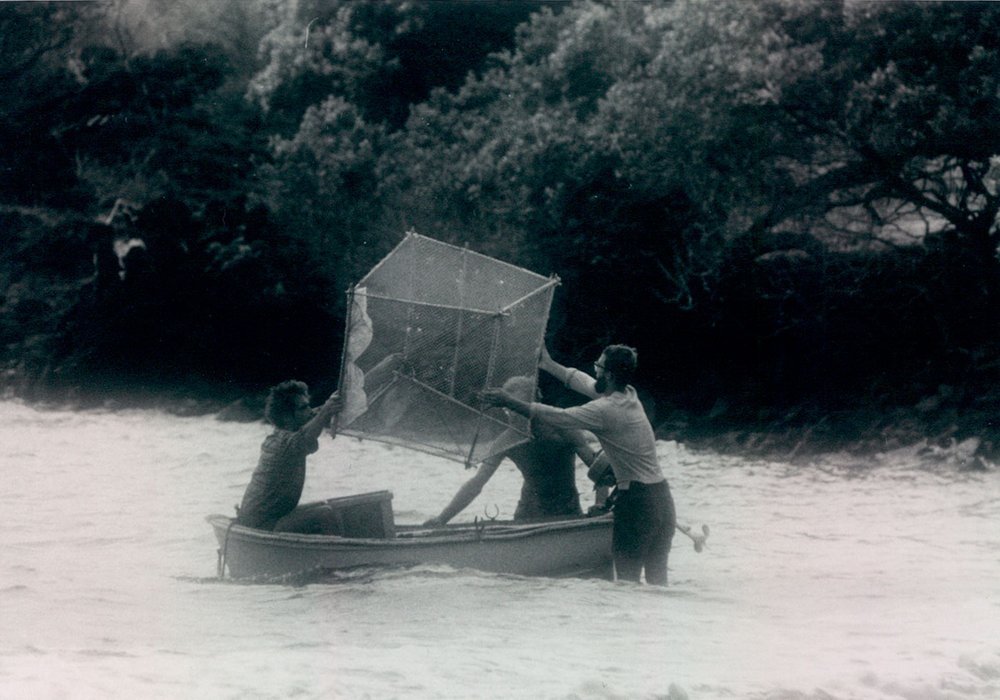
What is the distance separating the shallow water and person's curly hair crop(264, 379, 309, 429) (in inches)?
49.2

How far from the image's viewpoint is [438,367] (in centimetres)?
872

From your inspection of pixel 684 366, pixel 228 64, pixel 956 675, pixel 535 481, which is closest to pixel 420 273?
pixel 535 481

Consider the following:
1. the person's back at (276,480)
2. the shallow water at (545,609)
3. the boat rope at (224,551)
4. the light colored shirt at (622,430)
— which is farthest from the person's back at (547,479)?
the boat rope at (224,551)

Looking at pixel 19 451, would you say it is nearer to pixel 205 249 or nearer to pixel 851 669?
pixel 205 249

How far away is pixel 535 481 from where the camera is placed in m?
9.66

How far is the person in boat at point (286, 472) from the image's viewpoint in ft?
29.4

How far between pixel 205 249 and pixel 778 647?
599 inches

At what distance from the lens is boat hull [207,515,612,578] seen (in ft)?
29.1

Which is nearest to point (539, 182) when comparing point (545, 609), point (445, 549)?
point (445, 549)

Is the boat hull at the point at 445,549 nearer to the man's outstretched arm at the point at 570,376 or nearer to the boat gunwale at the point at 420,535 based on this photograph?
the boat gunwale at the point at 420,535

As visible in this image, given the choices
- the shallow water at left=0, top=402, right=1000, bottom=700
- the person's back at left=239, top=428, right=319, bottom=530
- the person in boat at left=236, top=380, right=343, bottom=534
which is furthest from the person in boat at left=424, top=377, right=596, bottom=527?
the person's back at left=239, top=428, right=319, bottom=530

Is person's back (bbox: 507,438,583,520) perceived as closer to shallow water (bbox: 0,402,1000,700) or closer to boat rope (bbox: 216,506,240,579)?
shallow water (bbox: 0,402,1000,700)

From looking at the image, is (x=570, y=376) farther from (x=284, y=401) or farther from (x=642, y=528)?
(x=284, y=401)

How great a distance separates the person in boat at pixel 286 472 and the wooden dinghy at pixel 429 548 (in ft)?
0.50
